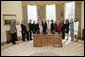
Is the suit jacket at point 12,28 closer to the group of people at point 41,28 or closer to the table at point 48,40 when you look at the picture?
the group of people at point 41,28

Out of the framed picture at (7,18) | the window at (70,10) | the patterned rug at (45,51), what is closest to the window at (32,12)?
the framed picture at (7,18)

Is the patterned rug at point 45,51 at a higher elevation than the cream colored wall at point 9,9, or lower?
lower

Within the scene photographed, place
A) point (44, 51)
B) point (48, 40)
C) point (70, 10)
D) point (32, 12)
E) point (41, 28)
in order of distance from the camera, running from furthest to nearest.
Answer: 1. point (32, 12)
2. point (70, 10)
3. point (41, 28)
4. point (48, 40)
5. point (44, 51)

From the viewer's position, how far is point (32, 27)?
25.6ft

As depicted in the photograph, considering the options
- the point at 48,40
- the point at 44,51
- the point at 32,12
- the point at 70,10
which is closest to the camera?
the point at 44,51

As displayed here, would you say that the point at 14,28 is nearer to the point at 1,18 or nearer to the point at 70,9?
the point at 1,18

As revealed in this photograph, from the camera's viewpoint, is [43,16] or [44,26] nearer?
[44,26]

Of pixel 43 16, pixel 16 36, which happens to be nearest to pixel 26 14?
pixel 43 16

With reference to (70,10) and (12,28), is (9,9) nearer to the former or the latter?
(12,28)

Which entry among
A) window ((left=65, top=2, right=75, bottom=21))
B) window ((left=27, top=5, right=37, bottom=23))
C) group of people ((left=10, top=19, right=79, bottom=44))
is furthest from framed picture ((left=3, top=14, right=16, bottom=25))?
window ((left=65, top=2, right=75, bottom=21))

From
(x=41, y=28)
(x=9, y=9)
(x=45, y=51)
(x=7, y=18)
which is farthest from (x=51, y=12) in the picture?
(x=45, y=51)

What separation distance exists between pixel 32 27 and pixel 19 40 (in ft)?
3.87

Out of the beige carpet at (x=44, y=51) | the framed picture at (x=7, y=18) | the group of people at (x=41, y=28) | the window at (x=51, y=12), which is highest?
the window at (x=51, y=12)

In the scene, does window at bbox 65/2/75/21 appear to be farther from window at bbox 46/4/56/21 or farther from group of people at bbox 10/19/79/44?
group of people at bbox 10/19/79/44
